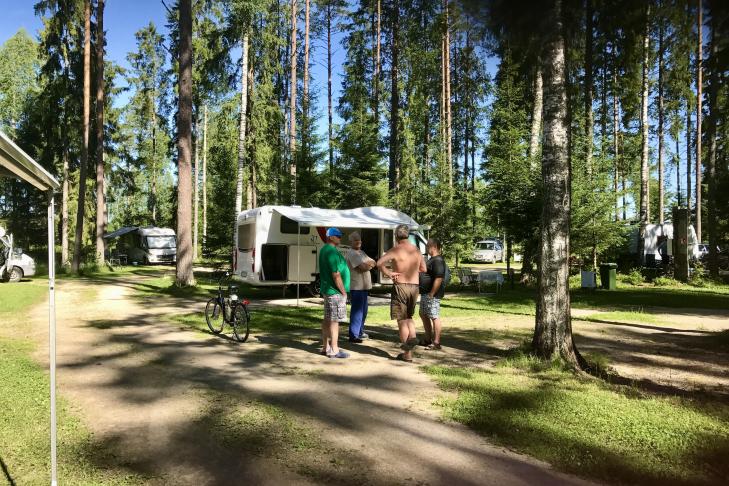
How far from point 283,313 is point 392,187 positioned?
11355 mm

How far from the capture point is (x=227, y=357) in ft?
22.9

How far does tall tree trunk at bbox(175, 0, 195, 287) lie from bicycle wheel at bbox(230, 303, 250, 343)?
804 centimetres

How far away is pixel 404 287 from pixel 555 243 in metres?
1.93

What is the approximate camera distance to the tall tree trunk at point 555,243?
20.8ft

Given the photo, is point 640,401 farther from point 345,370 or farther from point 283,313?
point 283,313

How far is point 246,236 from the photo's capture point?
48.9 ft

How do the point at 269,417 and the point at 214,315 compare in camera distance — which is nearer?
the point at 269,417

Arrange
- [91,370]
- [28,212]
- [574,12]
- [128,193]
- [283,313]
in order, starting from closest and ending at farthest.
Answer: 1. [574,12]
2. [91,370]
3. [283,313]
4. [128,193]
5. [28,212]

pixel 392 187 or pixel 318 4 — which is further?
pixel 318 4

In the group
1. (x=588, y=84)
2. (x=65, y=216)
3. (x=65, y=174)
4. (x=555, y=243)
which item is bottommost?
(x=555, y=243)

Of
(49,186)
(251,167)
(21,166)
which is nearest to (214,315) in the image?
(49,186)

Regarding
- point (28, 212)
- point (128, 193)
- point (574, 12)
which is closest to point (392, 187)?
point (574, 12)

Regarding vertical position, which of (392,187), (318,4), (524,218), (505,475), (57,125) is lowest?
(505,475)

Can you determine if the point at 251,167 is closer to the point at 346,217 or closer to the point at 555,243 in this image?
the point at 346,217
